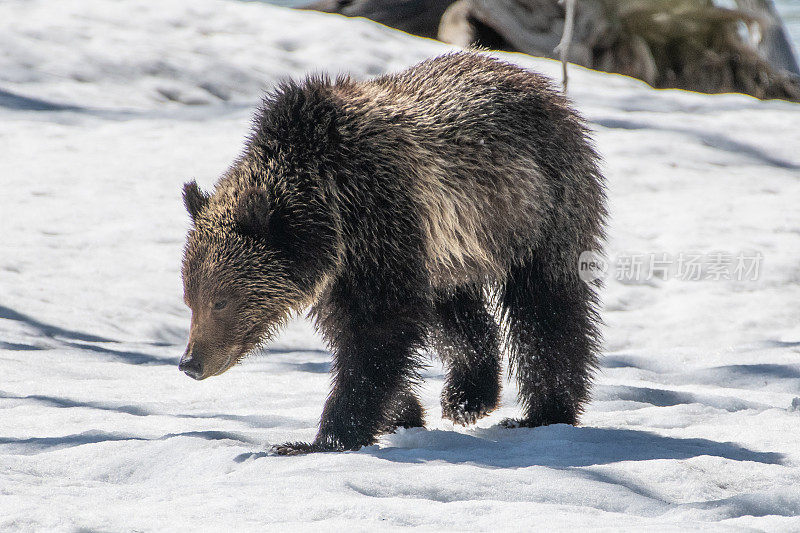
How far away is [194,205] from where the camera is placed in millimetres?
4105

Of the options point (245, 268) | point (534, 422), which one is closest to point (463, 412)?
point (534, 422)

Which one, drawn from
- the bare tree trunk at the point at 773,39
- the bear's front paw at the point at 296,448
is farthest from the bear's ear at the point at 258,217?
the bare tree trunk at the point at 773,39

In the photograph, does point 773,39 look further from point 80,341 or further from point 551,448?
point 551,448

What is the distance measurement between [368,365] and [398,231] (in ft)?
1.96

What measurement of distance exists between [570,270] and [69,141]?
694 centimetres

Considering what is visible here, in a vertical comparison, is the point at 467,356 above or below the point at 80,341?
above

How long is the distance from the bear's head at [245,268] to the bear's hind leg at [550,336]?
1.10 m

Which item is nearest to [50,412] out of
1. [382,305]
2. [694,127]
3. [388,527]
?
[382,305]

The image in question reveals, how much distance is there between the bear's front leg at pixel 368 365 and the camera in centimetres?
389

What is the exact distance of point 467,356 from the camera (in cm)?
486

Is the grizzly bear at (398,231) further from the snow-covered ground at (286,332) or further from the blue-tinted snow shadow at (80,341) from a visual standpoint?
the blue-tinted snow shadow at (80,341)

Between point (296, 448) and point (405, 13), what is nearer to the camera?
point (296, 448)

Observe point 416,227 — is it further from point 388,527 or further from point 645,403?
point 645,403

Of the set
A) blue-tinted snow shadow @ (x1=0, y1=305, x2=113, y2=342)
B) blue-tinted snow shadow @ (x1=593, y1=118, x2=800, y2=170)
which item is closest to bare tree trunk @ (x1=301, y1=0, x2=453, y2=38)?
blue-tinted snow shadow @ (x1=593, y1=118, x2=800, y2=170)
